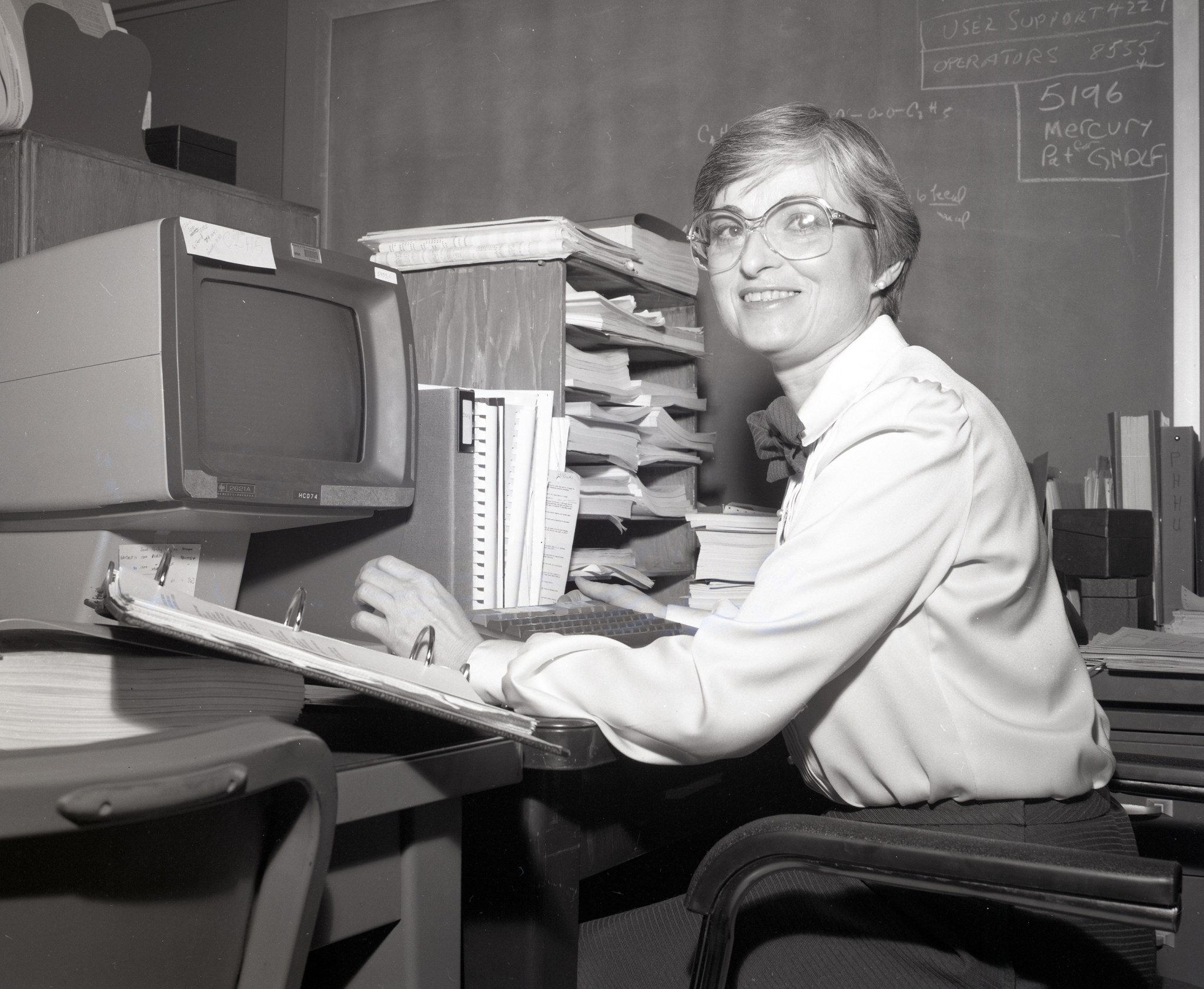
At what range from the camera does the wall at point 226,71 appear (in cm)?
316

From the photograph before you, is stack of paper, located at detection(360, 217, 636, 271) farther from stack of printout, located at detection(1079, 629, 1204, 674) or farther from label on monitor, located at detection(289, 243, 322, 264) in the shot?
stack of printout, located at detection(1079, 629, 1204, 674)

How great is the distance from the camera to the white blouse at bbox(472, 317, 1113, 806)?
0.97m

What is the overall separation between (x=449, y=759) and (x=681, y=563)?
1485mm

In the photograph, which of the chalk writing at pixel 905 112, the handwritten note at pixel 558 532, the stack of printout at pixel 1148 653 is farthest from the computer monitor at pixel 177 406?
the chalk writing at pixel 905 112

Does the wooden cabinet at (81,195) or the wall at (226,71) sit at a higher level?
the wall at (226,71)

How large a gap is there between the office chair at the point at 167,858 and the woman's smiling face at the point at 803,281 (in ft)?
3.00

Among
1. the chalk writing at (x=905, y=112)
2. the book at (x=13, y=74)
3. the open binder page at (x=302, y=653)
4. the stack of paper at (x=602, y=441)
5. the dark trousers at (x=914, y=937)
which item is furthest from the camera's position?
the chalk writing at (x=905, y=112)

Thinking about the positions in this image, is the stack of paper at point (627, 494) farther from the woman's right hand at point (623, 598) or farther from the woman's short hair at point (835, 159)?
the woman's short hair at point (835, 159)

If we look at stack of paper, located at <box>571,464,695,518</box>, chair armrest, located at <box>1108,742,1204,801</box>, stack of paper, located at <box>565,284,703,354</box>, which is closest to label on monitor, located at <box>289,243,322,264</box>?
stack of paper, located at <box>565,284,703,354</box>

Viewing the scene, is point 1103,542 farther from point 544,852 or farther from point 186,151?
point 186,151

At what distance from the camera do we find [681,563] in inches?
88.4

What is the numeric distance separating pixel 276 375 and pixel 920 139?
170 cm

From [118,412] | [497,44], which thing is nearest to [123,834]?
[118,412]

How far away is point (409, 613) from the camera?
1.20 meters
